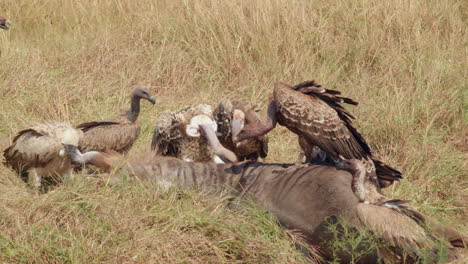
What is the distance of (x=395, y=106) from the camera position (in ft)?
22.7

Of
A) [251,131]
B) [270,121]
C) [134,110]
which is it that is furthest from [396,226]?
[134,110]

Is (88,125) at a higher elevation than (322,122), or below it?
below

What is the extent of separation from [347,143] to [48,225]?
239 cm

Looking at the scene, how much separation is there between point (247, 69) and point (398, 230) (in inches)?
154

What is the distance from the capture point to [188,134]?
22.0 feet

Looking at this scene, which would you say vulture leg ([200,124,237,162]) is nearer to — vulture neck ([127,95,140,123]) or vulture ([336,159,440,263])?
vulture neck ([127,95,140,123])

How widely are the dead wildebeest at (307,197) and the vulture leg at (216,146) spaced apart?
29 centimetres

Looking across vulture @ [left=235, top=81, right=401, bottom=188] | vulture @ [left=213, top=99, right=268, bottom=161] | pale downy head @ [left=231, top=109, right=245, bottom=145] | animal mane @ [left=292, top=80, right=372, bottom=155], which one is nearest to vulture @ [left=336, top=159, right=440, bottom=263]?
vulture @ [left=235, top=81, right=401, bottom=188]

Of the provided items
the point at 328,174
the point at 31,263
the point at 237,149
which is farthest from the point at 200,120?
the point at 31,263

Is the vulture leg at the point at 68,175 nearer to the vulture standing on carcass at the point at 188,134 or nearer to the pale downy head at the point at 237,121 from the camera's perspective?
the vulture standing on carcass at the point at 188,134

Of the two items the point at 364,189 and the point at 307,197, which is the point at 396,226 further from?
the point at 307,197

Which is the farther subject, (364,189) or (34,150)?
(34,150)

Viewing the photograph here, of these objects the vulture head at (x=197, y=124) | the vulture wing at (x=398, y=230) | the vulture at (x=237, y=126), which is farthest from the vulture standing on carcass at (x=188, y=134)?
the vulture wing at (x=398, y=230)

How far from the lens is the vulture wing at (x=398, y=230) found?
4.57 m
